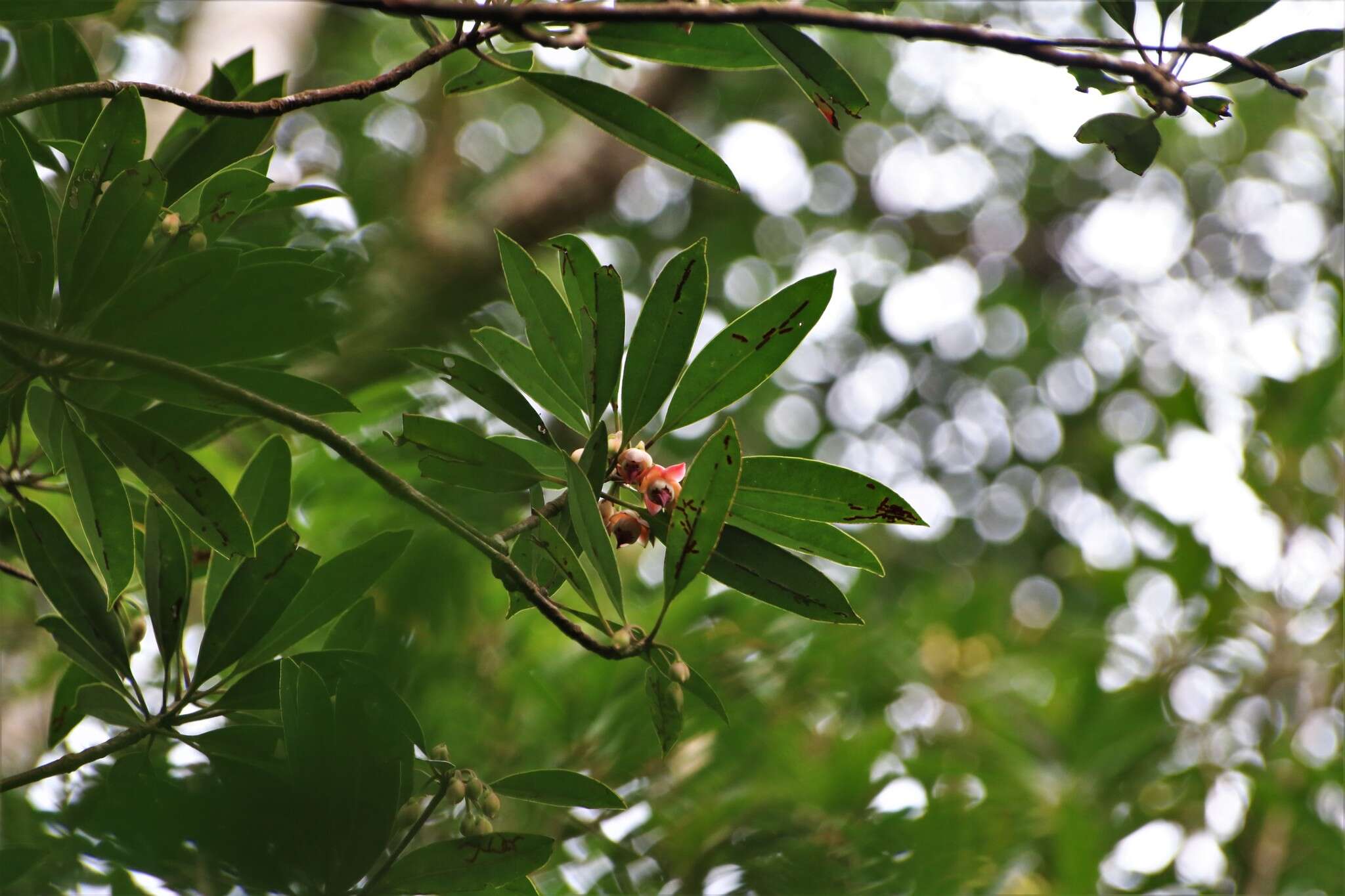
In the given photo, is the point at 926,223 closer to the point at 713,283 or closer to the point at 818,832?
the point at 713,283

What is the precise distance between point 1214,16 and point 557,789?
54 centimetres

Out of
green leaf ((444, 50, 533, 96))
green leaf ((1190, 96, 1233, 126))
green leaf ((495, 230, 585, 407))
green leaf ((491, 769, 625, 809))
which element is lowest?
green leaf ((491, 769, 625, 809))

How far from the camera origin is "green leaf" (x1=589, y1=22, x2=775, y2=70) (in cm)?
59

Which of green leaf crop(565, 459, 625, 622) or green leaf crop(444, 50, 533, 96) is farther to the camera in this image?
green leaf crop(444, 50, 533, 96)

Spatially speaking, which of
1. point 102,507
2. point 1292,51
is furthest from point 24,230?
point 1292,51

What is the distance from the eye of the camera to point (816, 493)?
22.1 inches

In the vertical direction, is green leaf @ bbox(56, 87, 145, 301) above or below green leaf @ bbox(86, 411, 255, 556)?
above

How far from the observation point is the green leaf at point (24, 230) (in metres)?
0.55

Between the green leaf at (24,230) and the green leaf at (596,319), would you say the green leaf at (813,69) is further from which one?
the green leaf at (24,230)

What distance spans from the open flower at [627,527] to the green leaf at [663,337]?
0.05m

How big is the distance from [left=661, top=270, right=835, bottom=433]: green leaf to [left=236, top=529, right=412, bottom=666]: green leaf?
0.60ft

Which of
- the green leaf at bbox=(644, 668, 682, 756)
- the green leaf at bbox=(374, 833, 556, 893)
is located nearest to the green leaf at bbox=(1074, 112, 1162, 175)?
the green leaf at bbox=(644, 668, 682, 756)

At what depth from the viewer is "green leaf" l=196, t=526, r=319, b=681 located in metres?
0.60

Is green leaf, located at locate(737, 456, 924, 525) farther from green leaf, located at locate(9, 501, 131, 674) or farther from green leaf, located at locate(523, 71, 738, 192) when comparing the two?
green leaf, located at locate(9, 501, 131, 674)
